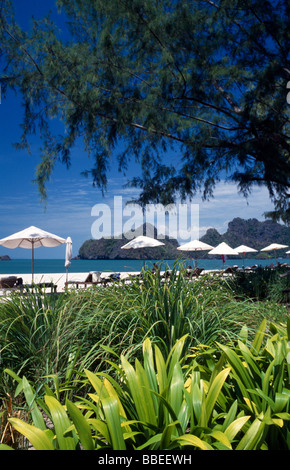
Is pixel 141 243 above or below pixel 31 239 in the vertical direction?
below

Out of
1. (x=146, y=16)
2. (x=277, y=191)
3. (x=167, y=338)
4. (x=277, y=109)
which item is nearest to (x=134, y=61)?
(x=146, y=16)

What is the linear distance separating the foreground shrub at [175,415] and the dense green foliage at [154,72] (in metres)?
5.95

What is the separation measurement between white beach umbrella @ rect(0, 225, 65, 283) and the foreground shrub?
392 inches

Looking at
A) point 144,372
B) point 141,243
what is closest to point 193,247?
point 141,243

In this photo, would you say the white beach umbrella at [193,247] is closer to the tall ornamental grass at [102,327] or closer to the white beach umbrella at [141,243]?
the white beach umbrella at [141,243]

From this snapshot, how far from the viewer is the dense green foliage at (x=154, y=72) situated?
6.88 meters

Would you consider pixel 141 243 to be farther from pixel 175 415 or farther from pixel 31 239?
pixel 175 415

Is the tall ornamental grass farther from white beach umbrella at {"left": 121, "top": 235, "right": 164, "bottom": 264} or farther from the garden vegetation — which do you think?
white beach umbrella at {"left": 121, "top": 235, "right": 164, "bottom": 264}

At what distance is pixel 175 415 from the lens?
1.60 meters

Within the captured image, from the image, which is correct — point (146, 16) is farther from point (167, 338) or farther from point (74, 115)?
point (167, 338)

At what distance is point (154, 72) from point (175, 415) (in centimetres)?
732

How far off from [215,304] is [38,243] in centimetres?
1029

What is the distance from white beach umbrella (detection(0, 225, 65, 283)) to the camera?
1157cm
